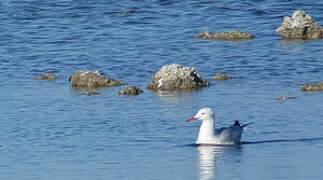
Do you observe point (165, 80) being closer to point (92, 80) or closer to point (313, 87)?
point (92, 80)

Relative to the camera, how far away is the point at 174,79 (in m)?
28.2

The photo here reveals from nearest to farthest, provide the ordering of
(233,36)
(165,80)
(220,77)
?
(165,80), (220,77), (233,36)

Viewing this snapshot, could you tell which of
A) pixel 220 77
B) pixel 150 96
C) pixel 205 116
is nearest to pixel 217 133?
pixel 205 116

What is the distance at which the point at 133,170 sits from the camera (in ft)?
61.8

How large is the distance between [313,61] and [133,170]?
14156mm

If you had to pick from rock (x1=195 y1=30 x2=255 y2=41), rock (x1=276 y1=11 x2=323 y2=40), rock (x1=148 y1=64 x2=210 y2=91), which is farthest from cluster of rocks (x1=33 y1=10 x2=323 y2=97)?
rock (x1=276 y1=11 x2=323 y2=40)

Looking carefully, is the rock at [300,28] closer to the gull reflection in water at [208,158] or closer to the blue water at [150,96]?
the blue water at [150,96]

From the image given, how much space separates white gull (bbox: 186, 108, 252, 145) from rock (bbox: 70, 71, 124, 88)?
7168 mm

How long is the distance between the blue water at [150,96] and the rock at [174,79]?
466 millimetres

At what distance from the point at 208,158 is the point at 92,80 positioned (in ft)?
30.5

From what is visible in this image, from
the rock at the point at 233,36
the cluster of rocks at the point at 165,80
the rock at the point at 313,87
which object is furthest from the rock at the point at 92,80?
the rock at the point at 233,36

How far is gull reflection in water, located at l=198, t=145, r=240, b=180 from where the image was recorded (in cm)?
1848

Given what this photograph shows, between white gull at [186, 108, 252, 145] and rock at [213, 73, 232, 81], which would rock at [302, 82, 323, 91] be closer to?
rock at [213, 73, 232, 81]

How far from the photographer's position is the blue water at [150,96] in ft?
64.1
